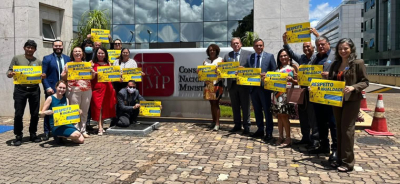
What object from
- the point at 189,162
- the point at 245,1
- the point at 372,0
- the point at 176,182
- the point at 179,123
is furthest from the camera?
the point at 372,0

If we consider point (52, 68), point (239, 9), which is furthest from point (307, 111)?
point (239, 9)

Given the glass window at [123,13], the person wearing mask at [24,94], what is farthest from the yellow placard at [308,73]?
the glass window at [123,13]

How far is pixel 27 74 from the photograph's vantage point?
6297mm

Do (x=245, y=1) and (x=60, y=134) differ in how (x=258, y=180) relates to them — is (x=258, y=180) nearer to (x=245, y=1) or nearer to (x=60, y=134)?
(x=60, y=134)

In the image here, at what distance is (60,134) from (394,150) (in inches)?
246

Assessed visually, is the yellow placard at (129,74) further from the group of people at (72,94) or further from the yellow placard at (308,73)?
the yellow placard at (308,73)

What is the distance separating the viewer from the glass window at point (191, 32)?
23.7m

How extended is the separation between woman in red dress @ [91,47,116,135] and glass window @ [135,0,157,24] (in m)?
17.5

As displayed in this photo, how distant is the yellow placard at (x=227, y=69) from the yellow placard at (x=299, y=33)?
1.20m

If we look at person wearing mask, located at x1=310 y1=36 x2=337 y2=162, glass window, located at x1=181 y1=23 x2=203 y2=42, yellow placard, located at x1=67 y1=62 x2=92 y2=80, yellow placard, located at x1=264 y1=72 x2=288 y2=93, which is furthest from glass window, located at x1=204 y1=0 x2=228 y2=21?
person wearing mask, located at x1=310 y1=36 x2=337 y2=162

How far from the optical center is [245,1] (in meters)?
22.4

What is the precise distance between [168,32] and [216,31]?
357 centimetres

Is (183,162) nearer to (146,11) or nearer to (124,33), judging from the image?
(146,11)

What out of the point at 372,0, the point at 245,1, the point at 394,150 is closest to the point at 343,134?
the point at 394,150
